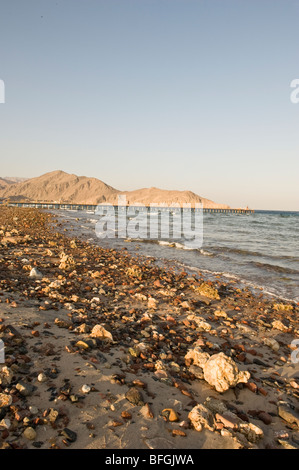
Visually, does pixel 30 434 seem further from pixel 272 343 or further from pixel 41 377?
pixel 272 343

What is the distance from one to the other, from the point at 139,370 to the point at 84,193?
7291 inches

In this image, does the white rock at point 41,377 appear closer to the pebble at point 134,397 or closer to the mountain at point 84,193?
the pebble at point 134,397

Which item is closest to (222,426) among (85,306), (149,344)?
(149,344)

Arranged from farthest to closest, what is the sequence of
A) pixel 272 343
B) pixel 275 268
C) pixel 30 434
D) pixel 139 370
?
pixel 275 268
pixel 272 343
pixel 139 370
pixel 30 434

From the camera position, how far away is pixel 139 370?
4.05m

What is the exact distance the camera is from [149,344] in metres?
4.88

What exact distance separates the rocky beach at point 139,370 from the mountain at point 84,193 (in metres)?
138

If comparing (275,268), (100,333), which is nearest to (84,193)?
(275,268)

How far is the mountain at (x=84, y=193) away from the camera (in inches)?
6161

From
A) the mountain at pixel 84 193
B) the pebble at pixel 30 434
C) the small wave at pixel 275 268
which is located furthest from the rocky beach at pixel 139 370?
the mountain at pixel 84 193

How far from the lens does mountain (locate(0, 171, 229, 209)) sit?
15650 centimetres

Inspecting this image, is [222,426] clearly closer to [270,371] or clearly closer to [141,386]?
[141,386]

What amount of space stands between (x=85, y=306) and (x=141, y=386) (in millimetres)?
3166
